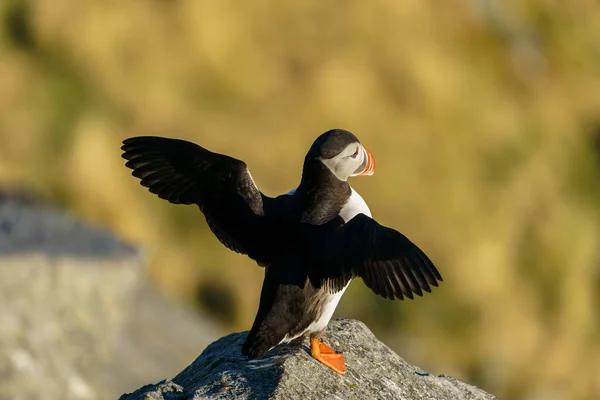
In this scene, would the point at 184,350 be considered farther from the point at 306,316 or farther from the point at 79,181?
the point at 306,316

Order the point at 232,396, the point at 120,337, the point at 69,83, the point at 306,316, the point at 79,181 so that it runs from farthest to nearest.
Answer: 1. the point at 69,83
2. the point at 79,181
3. the point at 120,337
4. the point at 306,316
5. the point at 232,396

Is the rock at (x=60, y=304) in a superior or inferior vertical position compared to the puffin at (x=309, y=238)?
superior

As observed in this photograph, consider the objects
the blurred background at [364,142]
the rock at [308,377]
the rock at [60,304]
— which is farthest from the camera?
the blurred background at [364,142]

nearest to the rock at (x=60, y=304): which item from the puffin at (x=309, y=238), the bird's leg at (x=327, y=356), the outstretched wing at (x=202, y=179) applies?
the outstretched wing at (x=202, y=179)

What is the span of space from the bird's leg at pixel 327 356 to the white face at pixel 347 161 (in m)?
1.08

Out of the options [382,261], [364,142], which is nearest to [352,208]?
[382,261]

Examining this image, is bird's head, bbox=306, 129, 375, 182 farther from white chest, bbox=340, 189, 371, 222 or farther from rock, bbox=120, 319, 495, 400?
rock, bbox=120, 319, 495, 400

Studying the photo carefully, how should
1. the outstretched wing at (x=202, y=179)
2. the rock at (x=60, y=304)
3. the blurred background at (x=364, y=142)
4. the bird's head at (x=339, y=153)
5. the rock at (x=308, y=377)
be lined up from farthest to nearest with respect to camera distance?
the blurred background at (x=364, y=142) → the rock at (x=60, y=304) → the outstretched wing at (x=202, y=179) → the bird's head at (x=339, y=153) → the rock at (x=308, y=377)

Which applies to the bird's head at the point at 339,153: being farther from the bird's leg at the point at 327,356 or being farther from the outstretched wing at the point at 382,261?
the bird's leg at the point at 327,356

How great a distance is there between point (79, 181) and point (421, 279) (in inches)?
564

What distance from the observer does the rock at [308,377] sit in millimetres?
6156

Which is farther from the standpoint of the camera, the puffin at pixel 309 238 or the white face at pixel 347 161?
the white face at pixel 347 161

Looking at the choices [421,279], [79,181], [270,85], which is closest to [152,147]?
[421,279]

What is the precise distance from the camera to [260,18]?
25.3 metres
